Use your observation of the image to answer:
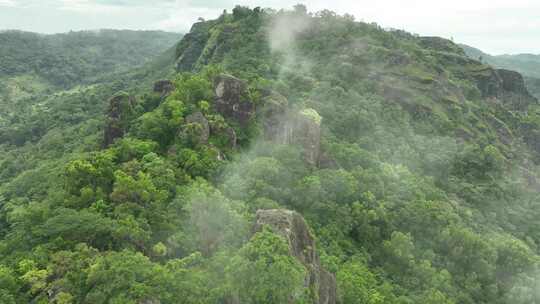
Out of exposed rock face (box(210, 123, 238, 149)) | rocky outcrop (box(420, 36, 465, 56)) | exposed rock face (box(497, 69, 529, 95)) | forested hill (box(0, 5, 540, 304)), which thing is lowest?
forested hill (box(0, 5, 540, 304))

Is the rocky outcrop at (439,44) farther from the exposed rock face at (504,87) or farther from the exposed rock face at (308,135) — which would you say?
the exposed rock face at (308,135)

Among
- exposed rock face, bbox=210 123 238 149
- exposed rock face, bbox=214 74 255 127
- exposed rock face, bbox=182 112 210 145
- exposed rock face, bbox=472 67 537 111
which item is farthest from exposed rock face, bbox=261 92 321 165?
exposed rock face, bbox=472 67 537 111

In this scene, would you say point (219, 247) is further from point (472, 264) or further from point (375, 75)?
point (375, 75)

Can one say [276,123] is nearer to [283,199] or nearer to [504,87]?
[283,199]

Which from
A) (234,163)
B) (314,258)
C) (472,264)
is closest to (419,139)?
(472,264)

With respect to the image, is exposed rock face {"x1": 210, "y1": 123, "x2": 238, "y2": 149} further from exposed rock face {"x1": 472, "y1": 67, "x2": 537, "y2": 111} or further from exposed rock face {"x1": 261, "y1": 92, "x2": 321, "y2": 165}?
exposed rock face {"x1": 472, "y1": 67, "x2": 537, "y2": 111}

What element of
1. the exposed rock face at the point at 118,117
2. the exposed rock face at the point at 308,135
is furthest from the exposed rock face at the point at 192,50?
the exposed rock face at the point at 308,135
